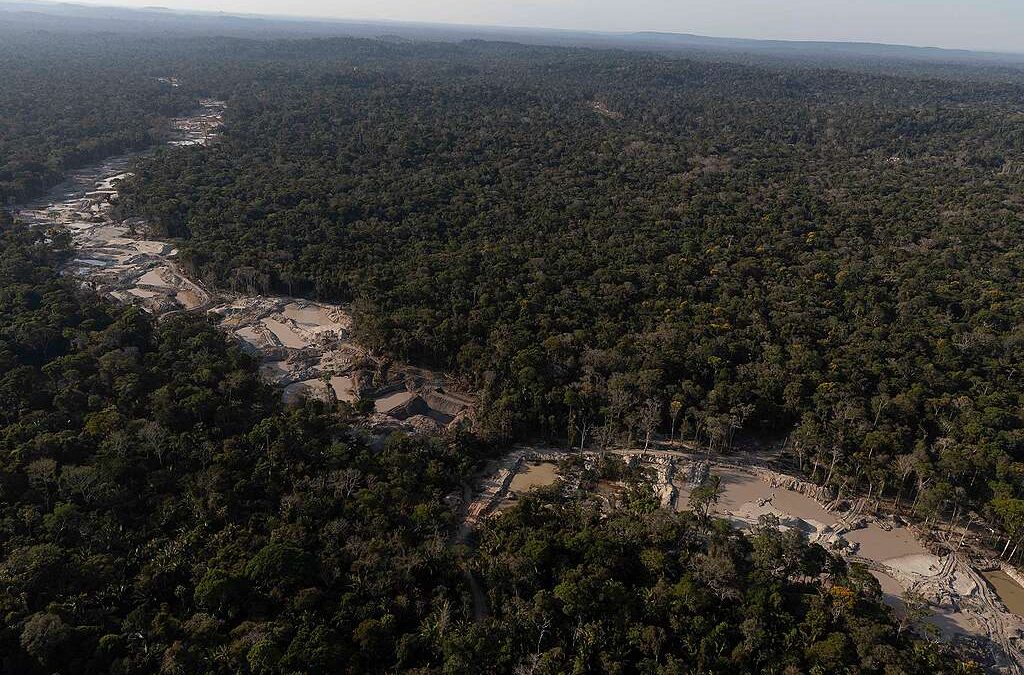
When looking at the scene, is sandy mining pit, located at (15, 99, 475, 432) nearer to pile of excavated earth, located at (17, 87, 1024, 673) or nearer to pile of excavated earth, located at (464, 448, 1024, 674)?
pile of excavated earth, located at (17, 87, 1024, 673)

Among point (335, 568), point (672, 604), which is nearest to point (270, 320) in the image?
point (335, 568)

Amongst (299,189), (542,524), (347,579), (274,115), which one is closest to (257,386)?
(347,579)

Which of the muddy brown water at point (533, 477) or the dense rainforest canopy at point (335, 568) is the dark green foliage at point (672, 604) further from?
the muddy brown water at point (533, 477)

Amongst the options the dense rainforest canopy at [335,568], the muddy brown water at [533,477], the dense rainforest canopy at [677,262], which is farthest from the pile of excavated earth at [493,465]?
the dense rainforest canopy at [335,568]

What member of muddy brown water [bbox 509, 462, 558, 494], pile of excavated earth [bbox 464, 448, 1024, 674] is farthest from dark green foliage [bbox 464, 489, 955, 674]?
muddy brown water [bbox 509, 462, 558, 494]

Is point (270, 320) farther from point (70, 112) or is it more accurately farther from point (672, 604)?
point (70, 112)
